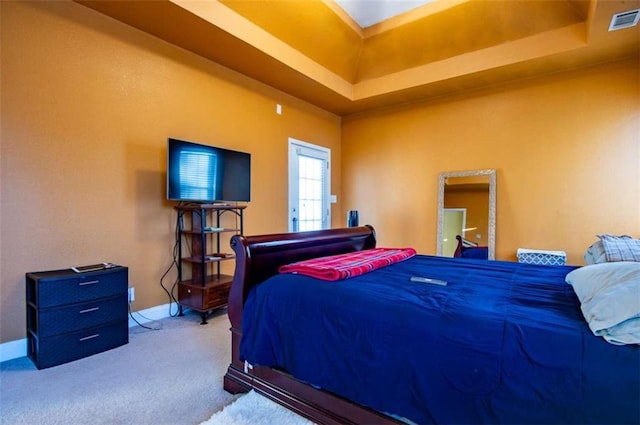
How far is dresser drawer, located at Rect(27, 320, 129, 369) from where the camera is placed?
7.49 feet

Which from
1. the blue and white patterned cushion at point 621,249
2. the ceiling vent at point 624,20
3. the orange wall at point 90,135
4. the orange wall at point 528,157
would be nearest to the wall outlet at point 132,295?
the orange wall at point 90,135

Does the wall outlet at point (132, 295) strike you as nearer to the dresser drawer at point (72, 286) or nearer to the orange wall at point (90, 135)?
the orange wall at point (90, 135)

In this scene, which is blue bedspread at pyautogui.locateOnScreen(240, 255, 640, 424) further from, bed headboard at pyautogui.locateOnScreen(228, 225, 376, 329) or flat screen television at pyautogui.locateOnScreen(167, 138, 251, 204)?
flat screen television at pyautogui.locateOnScreen(167, 138, 251, 204)

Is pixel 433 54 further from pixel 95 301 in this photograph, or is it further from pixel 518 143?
pixel 95 301

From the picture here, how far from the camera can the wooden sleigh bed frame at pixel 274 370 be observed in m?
1.52

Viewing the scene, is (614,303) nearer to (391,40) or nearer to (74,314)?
(74,314)

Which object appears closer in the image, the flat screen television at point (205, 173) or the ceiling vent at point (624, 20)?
the ceiling vent at point (624, 20)

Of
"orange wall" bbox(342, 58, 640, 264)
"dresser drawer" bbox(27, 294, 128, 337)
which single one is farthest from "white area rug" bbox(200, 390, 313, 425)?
"orange wall" bbox(342, 58, 640, 264)

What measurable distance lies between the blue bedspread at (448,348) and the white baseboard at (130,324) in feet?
5.98

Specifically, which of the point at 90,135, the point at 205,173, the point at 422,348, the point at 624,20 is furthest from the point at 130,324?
the point at 624,20

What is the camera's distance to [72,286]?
2406mm

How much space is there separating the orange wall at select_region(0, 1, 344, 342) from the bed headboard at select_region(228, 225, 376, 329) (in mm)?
→ 1777

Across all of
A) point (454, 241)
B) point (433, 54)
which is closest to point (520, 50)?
point (433, 54)

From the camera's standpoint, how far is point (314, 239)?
2342mm
